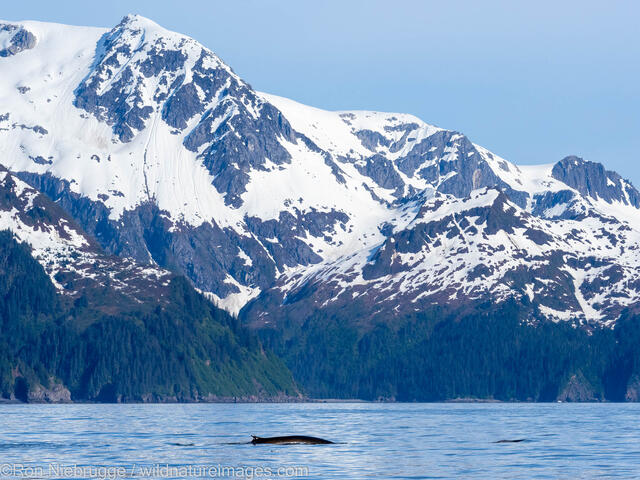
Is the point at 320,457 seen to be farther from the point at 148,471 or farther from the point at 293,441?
the point at 148,471

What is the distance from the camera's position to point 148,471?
Answer: 13062 cm

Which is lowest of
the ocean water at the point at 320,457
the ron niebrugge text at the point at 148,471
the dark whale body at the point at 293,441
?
the ron niebrugge text at the point at 148,471

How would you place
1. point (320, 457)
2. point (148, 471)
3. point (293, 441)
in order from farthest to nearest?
point (293, 441) < point (320, 457) < point (148, 471)

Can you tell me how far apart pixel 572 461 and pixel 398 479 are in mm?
28988

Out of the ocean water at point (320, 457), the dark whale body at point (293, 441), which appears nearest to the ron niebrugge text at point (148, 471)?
the ocean water at point (320, 457)

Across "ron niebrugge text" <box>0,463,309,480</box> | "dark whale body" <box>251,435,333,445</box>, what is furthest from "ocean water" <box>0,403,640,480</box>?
"dark whale body" <box>251,435,333,445</box>

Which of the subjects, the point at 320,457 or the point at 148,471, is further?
the point at 320,457

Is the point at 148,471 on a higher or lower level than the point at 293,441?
lower

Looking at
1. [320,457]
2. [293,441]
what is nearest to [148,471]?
[320,457]

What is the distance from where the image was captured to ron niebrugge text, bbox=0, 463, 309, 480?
126 m

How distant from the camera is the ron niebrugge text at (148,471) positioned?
414 ft

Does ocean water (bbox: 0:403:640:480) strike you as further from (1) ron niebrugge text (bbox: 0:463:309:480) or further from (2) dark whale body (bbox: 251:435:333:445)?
(2) dark whale body (bbox: 251:435:333:445)

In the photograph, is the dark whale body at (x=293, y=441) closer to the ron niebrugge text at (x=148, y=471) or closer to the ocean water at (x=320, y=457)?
the ocean water at (x=320, y=457)

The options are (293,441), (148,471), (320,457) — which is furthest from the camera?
(293,441)
